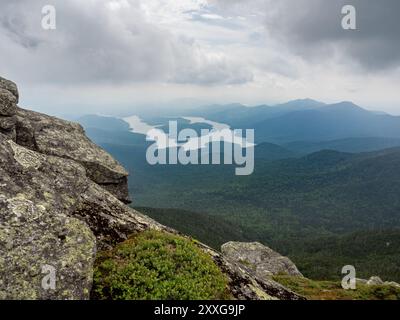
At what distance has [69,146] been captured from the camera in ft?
106

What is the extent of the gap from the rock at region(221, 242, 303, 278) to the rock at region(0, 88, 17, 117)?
55.1m

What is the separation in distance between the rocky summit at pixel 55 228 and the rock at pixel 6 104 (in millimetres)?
71

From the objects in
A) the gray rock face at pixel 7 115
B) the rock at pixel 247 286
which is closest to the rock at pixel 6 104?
the gray rock face at pixel 7 115

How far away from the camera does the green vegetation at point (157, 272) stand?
50.3 ft

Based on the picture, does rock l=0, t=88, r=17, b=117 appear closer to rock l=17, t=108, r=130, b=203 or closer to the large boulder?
rock l=17, t=108, r=130, b=203

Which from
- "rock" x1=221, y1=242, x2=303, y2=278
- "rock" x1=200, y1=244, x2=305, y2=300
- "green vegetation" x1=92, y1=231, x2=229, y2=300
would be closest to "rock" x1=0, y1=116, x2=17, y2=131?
"green vegetation" x1=92, y1=231, x2=229, y2=300

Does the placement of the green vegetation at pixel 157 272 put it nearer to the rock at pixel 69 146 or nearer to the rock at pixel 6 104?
the rock at pixel 69 146
